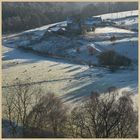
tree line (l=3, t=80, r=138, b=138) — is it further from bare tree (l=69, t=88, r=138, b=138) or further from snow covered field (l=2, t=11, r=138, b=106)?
snow covered field (l=2, t=11, r=138, b=106)

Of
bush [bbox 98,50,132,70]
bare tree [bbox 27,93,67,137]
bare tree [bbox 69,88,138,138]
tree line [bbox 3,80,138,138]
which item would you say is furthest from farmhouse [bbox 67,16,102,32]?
bare tree [bbox 69,88,138,138]

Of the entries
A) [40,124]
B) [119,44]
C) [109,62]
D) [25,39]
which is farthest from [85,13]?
[40,124]

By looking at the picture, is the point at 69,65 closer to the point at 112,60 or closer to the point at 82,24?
the point at 112,60

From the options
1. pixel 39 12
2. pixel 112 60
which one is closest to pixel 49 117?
pixel 112 60

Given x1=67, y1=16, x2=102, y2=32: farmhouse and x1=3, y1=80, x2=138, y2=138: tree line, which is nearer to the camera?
x1=3, y1=80, x2=138, y2=138: tree line

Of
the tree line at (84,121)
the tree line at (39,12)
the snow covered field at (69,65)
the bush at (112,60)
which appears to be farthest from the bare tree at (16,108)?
the tree line at (39,12)

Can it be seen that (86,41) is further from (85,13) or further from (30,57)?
(85,13)
